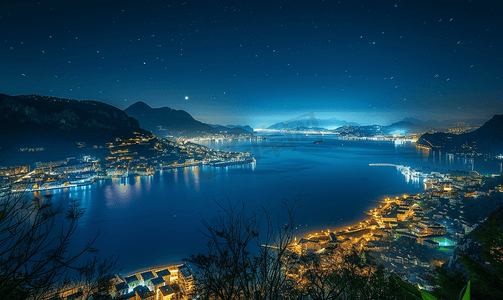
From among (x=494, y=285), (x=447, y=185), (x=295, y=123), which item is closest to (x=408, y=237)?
(x=494, y=285)

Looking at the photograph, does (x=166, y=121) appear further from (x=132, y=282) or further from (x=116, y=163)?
(x=132, y=282)

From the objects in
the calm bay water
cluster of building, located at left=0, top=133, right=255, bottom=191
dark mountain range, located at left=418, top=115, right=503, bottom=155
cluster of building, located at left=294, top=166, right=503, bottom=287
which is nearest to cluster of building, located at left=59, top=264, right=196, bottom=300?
the calm bay water

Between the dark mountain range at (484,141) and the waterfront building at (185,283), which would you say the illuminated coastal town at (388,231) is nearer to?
the waterfront building at (185,283)

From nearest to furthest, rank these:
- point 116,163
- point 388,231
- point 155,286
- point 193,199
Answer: point 155,286, point 388,231, point 193,199, point 116,163

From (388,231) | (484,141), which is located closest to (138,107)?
(388,231)

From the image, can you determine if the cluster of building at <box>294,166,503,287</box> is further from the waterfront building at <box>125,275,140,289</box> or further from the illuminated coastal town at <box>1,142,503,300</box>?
the waterfront building at <box>125,275,140,289</box>

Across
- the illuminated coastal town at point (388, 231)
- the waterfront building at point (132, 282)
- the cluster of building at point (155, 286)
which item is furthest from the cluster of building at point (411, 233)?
the waterfront building at point (132, 282)

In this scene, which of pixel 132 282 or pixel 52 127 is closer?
pixel 132 282

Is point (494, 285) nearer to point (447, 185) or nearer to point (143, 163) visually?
point (447, 185)
